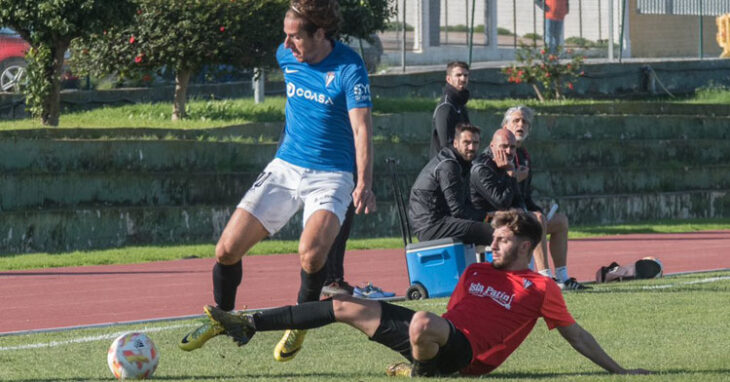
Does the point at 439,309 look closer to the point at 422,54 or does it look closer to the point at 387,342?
the point at 387,342

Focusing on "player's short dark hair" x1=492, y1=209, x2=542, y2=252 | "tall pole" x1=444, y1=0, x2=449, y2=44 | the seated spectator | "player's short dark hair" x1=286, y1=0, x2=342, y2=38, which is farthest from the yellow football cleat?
"tall pole" x1=444, y1=0, x2=449, y2=44

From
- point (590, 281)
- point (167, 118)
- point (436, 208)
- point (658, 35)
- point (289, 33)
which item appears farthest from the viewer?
point (658, 35)

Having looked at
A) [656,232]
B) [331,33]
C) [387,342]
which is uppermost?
[331,33]

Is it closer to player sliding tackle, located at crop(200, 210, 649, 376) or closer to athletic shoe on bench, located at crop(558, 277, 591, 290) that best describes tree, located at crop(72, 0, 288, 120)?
athletic shoe on bench, located at crop(558, 277, 591, 290)

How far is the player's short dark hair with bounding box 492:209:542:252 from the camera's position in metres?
7.10

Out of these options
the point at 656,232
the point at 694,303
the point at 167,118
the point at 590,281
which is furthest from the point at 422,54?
the point at 694,303

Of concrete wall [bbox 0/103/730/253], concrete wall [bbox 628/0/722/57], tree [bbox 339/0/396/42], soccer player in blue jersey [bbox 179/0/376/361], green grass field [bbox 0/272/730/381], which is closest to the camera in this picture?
green grass field [bbox 0/272/730/381]

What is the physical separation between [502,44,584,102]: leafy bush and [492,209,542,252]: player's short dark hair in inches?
795

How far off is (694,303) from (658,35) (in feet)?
98.5

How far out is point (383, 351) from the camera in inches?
338

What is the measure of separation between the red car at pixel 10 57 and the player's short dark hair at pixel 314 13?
A: 17087mm

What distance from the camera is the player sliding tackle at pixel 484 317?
7.11 metres

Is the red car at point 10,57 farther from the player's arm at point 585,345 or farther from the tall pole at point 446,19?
the player's arm at point 585,345

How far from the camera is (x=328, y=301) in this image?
7199 millimetres
